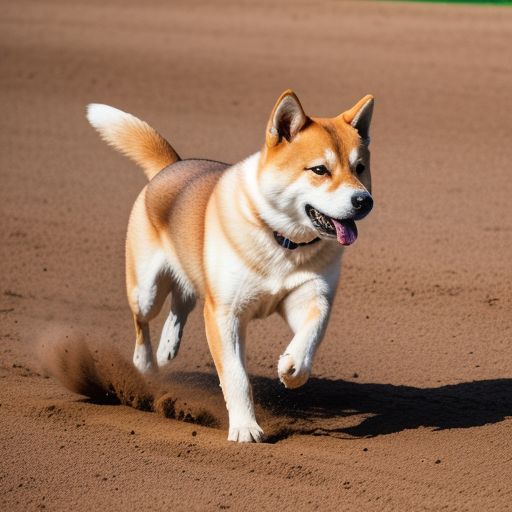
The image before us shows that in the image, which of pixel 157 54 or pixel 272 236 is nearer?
pixel 272 236

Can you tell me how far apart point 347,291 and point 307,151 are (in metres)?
3.43

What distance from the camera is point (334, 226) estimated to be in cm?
612

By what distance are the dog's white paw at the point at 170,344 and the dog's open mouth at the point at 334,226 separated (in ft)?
6.57

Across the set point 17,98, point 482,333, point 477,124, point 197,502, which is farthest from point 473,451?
point 17,98

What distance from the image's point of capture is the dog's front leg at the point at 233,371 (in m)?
6.37

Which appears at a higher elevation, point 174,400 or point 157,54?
point 157,54

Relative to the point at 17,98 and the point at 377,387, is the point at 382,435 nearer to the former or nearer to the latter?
the point at 377,387

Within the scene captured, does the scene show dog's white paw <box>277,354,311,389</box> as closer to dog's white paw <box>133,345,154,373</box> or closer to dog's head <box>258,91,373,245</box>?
dog's head <box>258,91,373,245</box>

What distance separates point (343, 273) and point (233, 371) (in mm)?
3560

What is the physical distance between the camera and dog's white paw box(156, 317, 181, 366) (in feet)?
25.7

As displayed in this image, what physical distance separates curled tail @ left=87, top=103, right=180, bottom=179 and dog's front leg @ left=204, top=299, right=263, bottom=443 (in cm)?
176

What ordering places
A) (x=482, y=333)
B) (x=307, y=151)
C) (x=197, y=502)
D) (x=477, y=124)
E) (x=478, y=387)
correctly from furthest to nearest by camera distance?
(x=477, y=124), (x=482, y=333), (x=478, y=387), (x=307, y=151), (x=197, y=502)

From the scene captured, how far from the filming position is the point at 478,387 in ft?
25.0

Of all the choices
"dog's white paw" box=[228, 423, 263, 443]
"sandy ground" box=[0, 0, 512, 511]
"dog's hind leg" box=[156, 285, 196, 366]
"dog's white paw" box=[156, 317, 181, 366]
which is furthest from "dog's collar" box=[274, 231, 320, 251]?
"dog's white paw" box=[156, 317, 181, 366]
